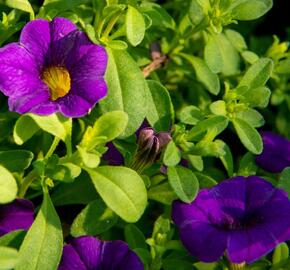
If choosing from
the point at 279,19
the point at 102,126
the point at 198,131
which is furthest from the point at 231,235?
the point at 279,19

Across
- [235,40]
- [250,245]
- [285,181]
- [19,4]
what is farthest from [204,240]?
[235,40]

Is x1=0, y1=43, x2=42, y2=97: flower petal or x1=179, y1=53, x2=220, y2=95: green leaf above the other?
x1=0, y1=43, x2=42, y2=97: flower petal

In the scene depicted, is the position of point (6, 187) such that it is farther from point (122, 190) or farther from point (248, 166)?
point (248, 166)

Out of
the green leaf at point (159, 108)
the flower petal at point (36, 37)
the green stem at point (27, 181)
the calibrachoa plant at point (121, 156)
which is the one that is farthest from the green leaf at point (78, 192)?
the flower petal at point (36, 37)

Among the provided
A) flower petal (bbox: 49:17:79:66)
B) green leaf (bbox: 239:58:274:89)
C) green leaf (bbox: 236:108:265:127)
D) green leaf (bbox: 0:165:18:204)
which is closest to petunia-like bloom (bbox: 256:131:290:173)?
green leaf (bbox: 236:108:265:127)

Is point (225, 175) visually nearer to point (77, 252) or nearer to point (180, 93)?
point (180, 93)

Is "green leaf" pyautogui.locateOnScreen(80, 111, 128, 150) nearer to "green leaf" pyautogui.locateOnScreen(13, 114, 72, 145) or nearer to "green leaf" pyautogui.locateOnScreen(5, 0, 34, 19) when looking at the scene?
"green leaf" pyautogui.locateOnScreen(13, 114, 72, 145)
